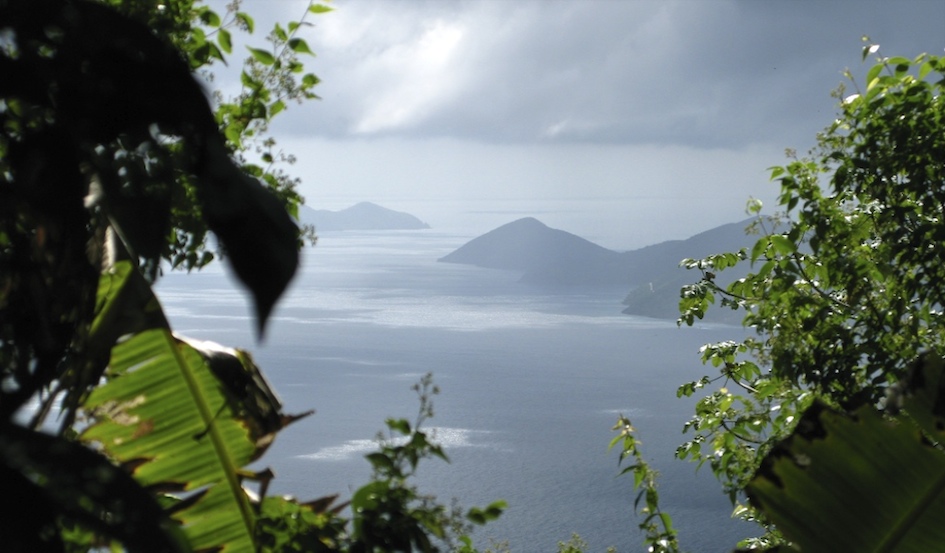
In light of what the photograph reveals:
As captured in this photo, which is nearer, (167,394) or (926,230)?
(167,394)

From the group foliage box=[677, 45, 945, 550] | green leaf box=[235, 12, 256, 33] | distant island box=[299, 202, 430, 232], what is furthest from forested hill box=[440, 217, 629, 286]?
green leaf box=[235, 12, 256, 33]

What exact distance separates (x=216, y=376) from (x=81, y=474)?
2.39 feet

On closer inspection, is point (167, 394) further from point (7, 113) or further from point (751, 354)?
point (751, 354)

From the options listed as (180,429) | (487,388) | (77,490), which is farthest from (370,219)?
(77,490)

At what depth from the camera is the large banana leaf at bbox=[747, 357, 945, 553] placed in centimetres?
122

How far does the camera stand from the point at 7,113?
1.70 feet

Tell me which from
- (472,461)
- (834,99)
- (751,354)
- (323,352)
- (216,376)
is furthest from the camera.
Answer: (323,352)

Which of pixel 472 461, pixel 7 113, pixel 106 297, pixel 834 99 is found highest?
A: pixel 834 99

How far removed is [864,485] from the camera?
1227 mm

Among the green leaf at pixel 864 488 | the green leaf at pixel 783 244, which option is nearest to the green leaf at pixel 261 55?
the green leaf at pixel 864 488

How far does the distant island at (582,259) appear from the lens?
9.52 meters

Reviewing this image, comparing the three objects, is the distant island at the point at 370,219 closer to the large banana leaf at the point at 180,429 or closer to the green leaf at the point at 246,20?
the green leaf at the point at 246,20

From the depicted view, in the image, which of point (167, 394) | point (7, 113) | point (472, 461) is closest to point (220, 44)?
point (167, 394)

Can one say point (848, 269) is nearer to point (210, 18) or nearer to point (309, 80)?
point (309, 80)
